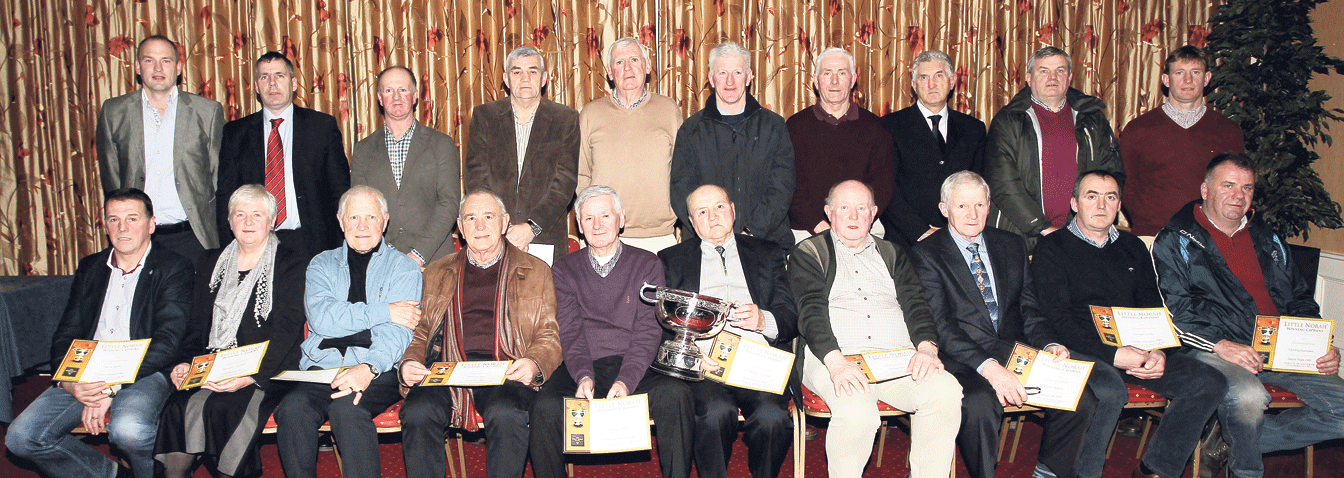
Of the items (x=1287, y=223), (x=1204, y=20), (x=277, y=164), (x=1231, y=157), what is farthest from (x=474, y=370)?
(x=1204, y=20)

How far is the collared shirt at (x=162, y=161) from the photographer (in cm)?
384

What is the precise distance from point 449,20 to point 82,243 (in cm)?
304

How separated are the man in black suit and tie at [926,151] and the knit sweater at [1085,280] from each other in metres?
0.65

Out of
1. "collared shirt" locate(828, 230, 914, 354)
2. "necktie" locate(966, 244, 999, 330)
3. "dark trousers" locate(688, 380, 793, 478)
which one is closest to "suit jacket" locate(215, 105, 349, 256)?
"dark trousers" locate(688, 380, 793, 478)

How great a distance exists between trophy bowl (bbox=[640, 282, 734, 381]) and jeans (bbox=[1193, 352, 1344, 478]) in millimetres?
2057

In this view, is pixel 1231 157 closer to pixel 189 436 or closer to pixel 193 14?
pixel 189 436

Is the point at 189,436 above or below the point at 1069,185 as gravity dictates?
below

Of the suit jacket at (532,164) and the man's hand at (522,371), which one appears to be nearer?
the man's hand at (522,371)

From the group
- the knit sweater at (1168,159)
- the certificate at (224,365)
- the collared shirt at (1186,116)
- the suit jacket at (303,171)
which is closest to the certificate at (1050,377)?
the knit sweater at (1168,159)

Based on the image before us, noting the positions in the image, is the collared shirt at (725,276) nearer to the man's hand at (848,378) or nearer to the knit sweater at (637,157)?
the man's hand at (848,378)

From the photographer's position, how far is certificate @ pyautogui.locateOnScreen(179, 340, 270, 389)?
276 cm

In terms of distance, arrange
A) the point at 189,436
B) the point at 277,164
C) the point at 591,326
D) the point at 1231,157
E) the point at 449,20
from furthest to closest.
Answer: the point at 449,20
the point at 277,164
the point at 1231,157
the point at 591,326
the point at 189,436

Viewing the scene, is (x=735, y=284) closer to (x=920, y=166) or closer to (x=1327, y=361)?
(x=920, y=166)

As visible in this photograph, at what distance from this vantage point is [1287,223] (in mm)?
4465
